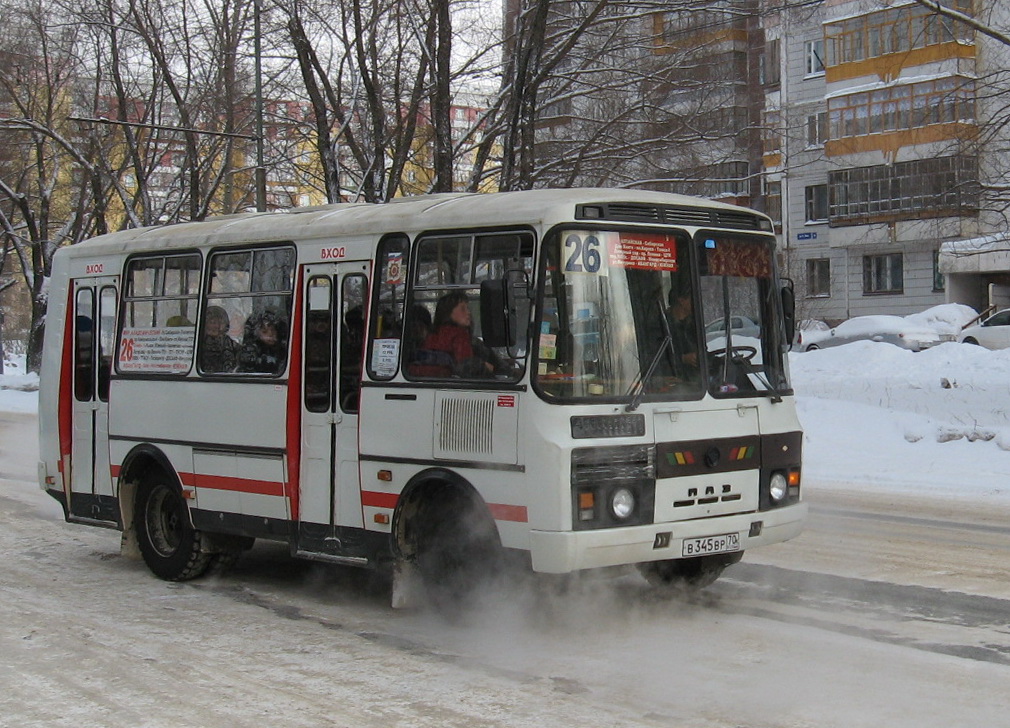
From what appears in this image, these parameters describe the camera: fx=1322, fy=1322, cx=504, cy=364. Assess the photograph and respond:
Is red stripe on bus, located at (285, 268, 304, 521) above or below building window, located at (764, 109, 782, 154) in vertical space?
below

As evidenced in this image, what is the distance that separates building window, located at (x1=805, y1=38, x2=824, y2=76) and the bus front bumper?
160 ft

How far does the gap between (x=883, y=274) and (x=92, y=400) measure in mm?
46082

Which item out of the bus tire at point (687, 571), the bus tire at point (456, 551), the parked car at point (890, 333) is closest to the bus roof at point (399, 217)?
the bus tire at point (456, 551)

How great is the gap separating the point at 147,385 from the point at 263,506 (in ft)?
5.72

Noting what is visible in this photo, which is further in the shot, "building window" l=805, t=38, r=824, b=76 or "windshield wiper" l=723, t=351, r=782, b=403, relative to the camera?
"building window" l=805, t=38, r=824, b=76

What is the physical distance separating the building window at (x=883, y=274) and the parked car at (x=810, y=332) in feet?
11.3

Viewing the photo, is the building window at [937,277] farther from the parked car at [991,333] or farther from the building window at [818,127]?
the parked car at [991,333]

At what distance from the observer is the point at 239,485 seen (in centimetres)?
937

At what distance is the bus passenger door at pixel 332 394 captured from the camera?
8578 mm

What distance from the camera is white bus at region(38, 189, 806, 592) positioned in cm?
741

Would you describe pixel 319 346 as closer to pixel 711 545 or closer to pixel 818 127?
pixel 711 545

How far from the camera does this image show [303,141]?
99.9 feet

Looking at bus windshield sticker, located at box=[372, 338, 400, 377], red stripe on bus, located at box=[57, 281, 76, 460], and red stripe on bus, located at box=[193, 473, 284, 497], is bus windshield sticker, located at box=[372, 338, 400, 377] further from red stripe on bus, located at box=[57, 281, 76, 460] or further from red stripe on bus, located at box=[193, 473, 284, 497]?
red stripe on bus, located at box=[57, 281, 76, 460]

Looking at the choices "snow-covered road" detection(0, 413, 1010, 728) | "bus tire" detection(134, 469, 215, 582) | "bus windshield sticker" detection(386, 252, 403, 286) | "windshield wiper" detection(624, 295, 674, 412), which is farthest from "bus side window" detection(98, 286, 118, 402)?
"windshield wiper" detection(624, 295, 674, 412)
